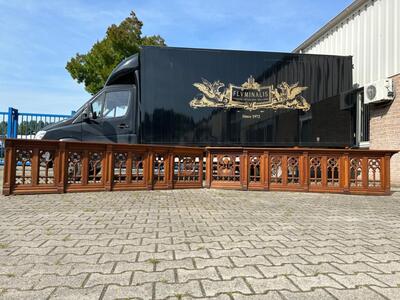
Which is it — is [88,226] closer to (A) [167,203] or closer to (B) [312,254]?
(A) [167,203]

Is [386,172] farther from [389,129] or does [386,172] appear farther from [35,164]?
[35,164]

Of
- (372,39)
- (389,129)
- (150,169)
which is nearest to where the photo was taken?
(150,169)

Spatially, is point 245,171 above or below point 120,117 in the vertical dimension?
below

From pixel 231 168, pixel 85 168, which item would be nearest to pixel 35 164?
pixel 85 168

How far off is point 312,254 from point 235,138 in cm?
695

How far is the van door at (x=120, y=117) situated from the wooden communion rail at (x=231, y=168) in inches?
60.3

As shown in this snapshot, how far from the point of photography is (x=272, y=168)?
9.41m

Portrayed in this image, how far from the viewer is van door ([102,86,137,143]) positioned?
33.4 feet

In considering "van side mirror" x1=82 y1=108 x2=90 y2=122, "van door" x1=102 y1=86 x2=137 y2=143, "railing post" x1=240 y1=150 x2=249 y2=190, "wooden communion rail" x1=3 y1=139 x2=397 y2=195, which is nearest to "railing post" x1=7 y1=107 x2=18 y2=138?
"van side mirror" x1=82 y1=108 x2=90 y2=122

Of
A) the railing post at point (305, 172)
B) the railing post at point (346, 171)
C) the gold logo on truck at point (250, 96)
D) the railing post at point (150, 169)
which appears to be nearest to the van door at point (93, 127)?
the railing post at point (150, 169)

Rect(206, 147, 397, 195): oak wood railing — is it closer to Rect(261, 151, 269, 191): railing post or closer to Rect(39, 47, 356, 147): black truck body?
Rect(261, 151, 269, 191): railing post

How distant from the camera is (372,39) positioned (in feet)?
39.5

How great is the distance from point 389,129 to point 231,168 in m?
5.83

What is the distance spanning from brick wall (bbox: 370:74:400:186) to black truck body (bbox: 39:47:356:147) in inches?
54.9
